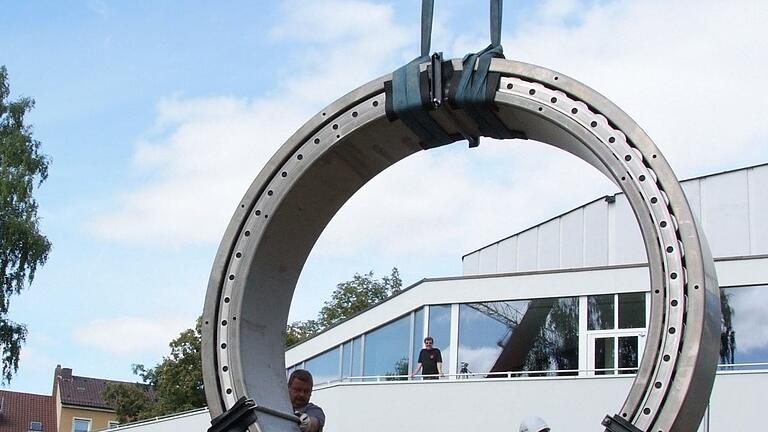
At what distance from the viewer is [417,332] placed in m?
25.6

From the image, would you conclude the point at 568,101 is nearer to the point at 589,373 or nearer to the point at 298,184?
the point at 298,184

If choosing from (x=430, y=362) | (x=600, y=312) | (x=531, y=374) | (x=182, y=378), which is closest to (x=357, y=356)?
(x=430, y=362)

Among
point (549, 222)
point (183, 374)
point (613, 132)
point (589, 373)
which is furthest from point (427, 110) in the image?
point (183, 374)

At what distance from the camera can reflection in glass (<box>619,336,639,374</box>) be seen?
22516mm

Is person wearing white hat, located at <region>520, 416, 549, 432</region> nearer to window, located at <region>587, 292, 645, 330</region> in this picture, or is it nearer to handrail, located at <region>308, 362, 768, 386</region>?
handrail, located at <region>308, 362, 768, 386</region>

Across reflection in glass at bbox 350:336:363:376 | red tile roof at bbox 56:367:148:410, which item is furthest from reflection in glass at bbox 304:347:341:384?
red tile roof at bbox 56:367:148:410

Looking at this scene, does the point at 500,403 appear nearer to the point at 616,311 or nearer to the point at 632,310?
the point at 616,311

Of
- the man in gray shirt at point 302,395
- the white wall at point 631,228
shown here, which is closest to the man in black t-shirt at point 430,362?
the white wall at point 631,228

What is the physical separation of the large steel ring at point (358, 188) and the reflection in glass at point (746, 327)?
1589cm

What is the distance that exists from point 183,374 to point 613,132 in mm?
47043

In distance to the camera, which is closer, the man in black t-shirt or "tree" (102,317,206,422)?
the man in black t-shirt

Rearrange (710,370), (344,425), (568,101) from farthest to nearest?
(344,425) → (568,101) → (710,370)

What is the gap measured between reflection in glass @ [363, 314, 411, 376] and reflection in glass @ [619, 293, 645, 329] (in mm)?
5127

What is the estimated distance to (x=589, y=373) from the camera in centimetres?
2291
